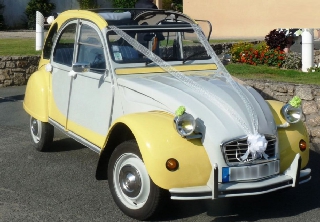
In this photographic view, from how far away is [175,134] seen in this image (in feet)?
16.9

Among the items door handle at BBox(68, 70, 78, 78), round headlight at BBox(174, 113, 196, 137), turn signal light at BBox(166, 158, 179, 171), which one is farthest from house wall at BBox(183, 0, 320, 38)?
turn signal light at BBox(166, 158, 179, 171)

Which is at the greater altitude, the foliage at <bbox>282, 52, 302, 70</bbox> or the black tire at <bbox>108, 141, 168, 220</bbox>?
the foliage at <bbox>282, 52, 302, 70</bbox>

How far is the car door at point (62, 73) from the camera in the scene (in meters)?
7.00

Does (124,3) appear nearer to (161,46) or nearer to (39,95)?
(39,95)

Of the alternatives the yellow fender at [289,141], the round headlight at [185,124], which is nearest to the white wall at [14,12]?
the yellow fender at [289,141]

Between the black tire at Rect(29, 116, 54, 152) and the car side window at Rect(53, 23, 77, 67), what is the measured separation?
0.86 m

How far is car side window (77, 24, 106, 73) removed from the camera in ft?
21.2

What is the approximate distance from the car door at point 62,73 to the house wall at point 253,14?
21374mm

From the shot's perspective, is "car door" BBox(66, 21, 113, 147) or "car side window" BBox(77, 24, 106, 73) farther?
"car side window" BBox(77, 24, 106, 73)

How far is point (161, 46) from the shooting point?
683 centimetres

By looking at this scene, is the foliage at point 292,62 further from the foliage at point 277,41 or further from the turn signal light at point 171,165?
the turn signal light at point 171,165

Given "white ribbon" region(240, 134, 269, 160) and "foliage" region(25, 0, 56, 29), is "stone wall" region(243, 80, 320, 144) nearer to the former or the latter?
"white ribbon" region(240, 134, 269, 160)

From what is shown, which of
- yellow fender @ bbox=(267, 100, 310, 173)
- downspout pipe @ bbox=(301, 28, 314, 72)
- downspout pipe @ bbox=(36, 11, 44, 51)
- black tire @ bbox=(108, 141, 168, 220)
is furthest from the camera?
downspout pipe @ bbox=(36, 11, 44, 51)

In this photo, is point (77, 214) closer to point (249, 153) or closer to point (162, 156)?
point (162, 156)
